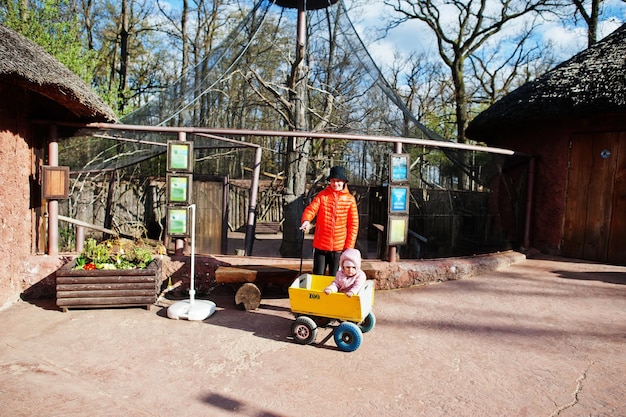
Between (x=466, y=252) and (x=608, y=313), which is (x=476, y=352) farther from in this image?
(x=466, y=252)

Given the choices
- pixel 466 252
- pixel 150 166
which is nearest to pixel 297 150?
pixel 466 252

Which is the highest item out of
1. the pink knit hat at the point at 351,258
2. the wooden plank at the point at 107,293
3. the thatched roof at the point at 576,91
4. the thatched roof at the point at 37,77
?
the thatched roof at the point at 576,91

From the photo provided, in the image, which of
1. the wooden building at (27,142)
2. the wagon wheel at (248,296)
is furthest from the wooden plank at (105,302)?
the wagon wheel at (248,296)

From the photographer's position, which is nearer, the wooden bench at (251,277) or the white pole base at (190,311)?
the white pole base at (190,311)

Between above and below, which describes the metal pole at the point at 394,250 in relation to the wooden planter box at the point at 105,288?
above

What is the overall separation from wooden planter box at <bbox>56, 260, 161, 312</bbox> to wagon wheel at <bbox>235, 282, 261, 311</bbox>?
88cm

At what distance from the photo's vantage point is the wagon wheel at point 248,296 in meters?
4.63

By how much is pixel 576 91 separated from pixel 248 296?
6155 mm

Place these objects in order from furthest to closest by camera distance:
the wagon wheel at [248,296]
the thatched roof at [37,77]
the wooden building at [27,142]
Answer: the wagon wheel at [248,296] < the wooden building at [27,142] < the thatched roof at [37,77]

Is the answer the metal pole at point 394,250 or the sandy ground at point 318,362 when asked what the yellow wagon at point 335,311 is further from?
the metal pole at point 394,250

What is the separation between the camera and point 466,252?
8641 millimetres

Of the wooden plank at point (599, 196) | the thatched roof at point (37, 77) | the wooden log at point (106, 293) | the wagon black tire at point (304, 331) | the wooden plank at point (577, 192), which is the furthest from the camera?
the wooden plank at point (577, 192)

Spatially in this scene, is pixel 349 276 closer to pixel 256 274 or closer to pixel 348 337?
pixel 348 337

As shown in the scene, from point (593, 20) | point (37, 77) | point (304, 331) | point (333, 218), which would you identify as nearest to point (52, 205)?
point (37, 77)
